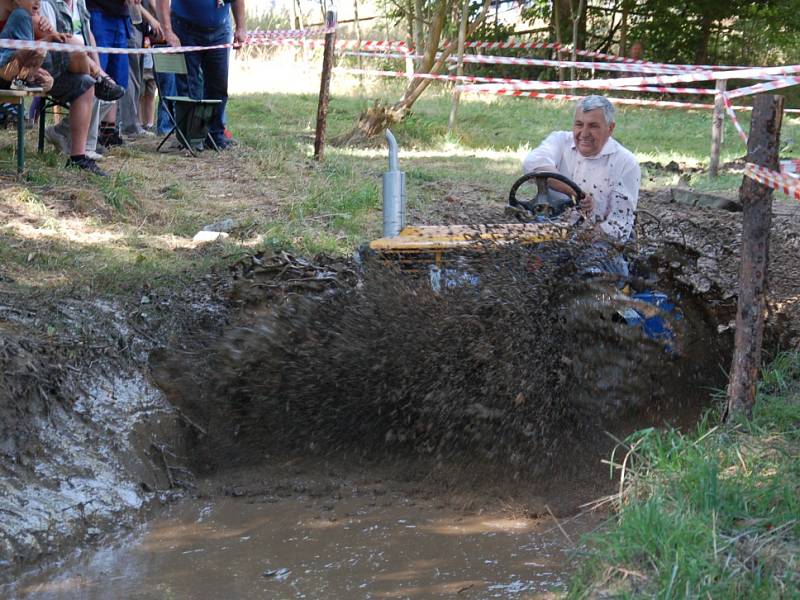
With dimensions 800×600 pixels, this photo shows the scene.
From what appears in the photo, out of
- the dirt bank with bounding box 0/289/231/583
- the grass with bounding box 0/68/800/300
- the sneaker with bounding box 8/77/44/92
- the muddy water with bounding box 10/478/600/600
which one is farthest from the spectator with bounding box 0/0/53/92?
the muddy water with bounding box 10/478/600/600

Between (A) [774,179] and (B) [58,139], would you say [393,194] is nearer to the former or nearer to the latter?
(A) [774,179]

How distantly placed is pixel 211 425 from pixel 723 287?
298 centimetres

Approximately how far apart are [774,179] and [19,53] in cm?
560

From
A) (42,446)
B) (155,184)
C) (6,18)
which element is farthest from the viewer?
(155,184)

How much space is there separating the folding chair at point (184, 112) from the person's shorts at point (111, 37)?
572 mm

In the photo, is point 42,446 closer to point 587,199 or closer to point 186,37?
point 587,199

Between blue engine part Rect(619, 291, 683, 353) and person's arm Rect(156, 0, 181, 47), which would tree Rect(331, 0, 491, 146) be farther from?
blue engine part Rect(619, 291, 683, 353)

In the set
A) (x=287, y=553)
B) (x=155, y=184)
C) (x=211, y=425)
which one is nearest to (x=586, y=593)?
(x=287, y=553)

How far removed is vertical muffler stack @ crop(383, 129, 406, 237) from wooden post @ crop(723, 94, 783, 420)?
69.0 inches

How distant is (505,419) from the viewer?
5.03 m

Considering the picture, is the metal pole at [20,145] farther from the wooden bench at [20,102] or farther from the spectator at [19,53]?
the spectator at [19,53]

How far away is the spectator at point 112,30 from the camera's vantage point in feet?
31.0

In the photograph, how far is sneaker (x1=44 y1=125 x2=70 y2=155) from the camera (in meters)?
8.84

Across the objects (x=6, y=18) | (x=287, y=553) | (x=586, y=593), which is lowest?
(x=287, y=553)
